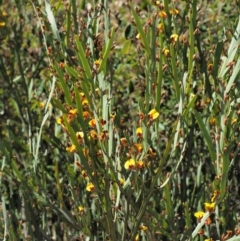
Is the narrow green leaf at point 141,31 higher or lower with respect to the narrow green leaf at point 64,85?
higher

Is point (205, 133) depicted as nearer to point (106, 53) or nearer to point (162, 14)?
point (106, 53)

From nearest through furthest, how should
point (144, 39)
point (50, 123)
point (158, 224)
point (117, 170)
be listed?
point (144, 39)
point (117, 170)
point (158, 224)
point (50, 123)

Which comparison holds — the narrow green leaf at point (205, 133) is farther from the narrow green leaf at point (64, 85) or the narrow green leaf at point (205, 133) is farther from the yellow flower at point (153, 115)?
the narrow green leaf at point (64, 85)

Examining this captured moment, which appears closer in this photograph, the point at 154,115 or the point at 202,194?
the point at 154,115

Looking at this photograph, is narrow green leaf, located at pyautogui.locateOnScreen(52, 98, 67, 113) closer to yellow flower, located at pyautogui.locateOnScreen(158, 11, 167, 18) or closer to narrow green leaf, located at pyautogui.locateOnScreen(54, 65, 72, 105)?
narrow green leaf, located at pyautogui.locateOnScreen(54, 65, 72, 105)

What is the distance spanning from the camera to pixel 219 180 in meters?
2.34

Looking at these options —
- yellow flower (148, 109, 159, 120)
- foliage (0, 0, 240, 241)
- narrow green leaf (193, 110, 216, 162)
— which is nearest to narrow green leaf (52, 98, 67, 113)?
foliage (0, 0, 240, 241)

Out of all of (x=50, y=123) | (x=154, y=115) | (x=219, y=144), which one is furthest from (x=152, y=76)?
(x=50, y=123)

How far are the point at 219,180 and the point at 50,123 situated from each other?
1683 millimetres

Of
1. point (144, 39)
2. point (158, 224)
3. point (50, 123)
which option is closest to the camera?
point (144, 39)

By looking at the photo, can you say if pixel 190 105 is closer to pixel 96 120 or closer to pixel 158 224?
pixel 96 120

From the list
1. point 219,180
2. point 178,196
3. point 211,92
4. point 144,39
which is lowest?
point 178,196

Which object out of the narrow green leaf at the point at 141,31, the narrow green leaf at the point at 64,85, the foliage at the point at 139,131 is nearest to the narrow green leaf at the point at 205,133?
the foliage at the point at 139,131

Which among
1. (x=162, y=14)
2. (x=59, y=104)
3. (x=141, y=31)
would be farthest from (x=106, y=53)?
(x=162, y=14)
